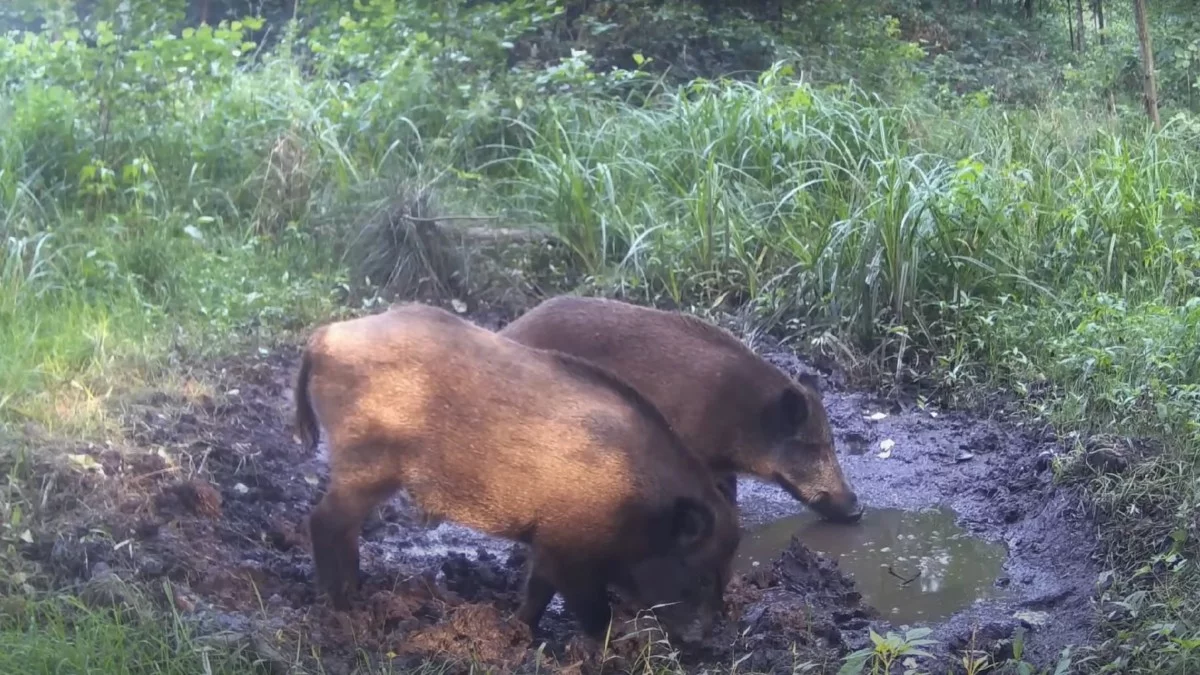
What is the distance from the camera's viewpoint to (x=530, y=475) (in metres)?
4.21

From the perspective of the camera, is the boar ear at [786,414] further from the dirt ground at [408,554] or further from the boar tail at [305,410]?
the boar tail at [305,410]

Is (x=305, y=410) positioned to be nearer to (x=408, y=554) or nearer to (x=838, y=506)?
(x=408, y=554)

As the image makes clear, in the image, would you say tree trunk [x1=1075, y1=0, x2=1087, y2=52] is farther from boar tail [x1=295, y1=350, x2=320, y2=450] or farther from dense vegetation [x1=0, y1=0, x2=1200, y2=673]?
boar tail [x1=295, y1=350, x2=320, y2=450]

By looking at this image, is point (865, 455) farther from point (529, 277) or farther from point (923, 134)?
point (923, 134)

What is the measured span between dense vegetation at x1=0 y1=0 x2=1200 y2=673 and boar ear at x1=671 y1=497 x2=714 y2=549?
56.7 inches

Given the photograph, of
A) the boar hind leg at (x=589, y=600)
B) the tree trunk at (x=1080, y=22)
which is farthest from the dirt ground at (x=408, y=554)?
the tree trunk at (x=1080, y=22)

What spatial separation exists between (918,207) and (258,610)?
428 centimetres

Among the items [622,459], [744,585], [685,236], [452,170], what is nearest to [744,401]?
[744,585]

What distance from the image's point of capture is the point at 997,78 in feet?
47.5

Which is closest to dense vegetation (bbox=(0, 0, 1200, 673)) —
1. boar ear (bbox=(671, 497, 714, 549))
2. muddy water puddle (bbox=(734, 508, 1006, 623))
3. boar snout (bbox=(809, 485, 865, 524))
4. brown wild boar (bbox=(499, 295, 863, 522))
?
muddy water puddle (bbox=(734, 508, 1006, 623))

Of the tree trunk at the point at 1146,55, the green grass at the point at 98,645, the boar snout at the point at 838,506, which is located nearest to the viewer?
the green grass at the point at 98,645

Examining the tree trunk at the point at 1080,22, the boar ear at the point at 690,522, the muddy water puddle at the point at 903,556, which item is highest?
the boar ear at the point at 690,522

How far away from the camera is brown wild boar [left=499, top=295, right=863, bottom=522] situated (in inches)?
202

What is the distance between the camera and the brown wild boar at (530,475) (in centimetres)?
420
